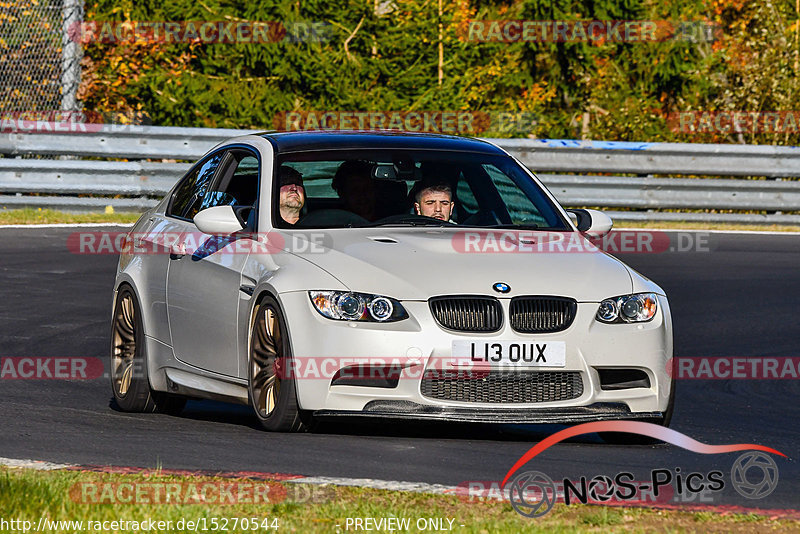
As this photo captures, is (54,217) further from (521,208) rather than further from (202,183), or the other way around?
(521,208)

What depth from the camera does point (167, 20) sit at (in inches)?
1003

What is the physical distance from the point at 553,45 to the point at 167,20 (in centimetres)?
904

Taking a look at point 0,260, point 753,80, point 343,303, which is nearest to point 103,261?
point 0,260

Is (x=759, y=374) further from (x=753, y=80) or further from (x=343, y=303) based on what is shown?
(x=753, y=80)

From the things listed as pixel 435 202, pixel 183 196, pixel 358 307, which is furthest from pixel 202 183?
pixel 358 307

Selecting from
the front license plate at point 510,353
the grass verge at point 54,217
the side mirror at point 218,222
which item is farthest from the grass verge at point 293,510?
the grass verge at point 54,217

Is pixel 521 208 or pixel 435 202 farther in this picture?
pixel 521 208

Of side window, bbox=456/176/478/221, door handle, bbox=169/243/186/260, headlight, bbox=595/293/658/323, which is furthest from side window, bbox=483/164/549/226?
door handle, bbox=169/243/186/260

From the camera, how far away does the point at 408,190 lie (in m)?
9.43

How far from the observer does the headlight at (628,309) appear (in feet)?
26.1

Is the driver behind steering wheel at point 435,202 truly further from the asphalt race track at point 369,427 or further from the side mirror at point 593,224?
the asphalt race track at point 369,427

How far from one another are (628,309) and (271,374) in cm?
176

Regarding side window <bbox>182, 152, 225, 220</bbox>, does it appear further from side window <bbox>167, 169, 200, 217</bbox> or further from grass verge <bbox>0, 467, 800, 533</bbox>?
grass verge <bbox>0, 467, 800, 533</bbox>

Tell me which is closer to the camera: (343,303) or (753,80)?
(343,303)
